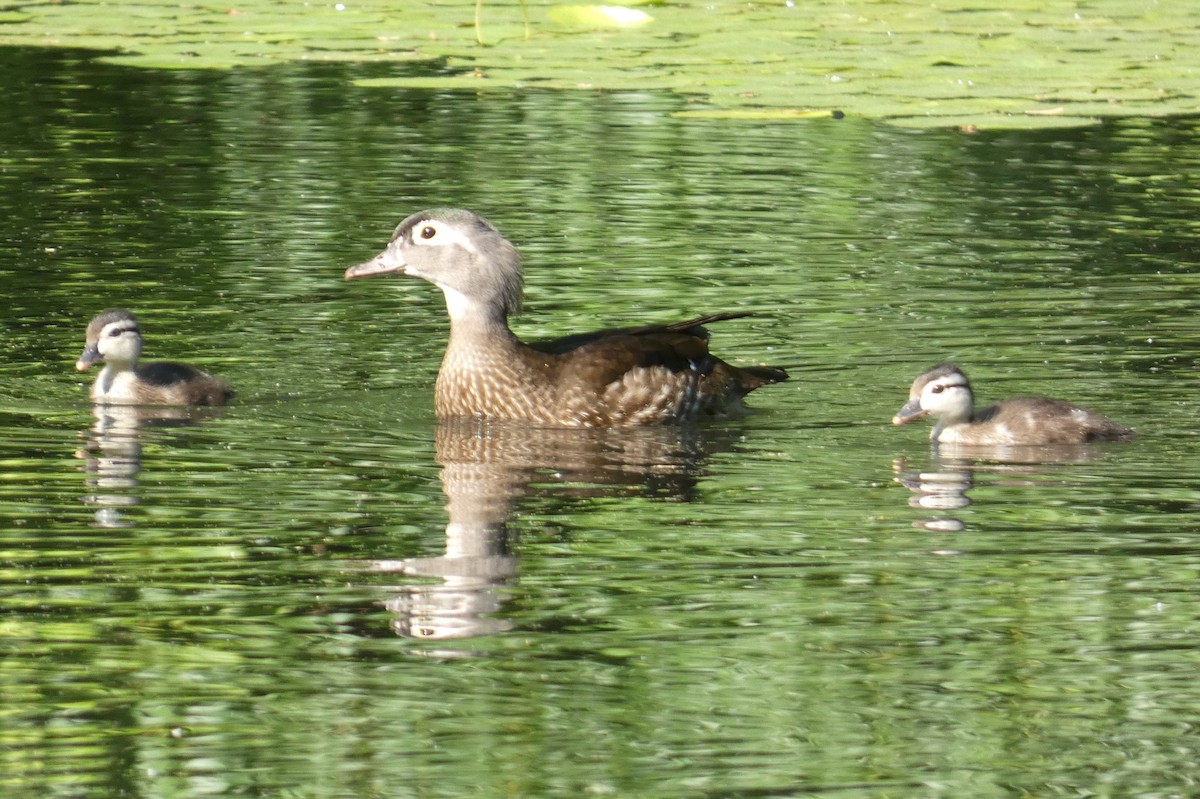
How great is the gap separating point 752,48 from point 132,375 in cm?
975

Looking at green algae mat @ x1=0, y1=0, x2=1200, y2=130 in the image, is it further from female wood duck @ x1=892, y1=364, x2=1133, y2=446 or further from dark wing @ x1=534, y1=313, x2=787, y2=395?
female wood duck @ x1=892, y1=364, x2=1133, y2=446

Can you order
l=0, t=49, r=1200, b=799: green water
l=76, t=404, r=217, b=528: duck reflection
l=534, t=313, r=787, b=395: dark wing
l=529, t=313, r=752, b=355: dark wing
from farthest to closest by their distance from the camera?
l=529, t=313, r=752, b=355: dark wing < l=534, t=313, r=787, b=395: dark wing < l=76, t=404, r=217, b=528: duck reflection < l=0, t=49, r=1200, b=799: green water

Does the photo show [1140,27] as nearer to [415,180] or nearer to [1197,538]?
[415,180]

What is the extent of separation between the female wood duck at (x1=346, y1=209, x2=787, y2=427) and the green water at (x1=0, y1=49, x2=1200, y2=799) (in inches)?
8.5

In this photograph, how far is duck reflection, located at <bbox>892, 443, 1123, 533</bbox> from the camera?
8.19 metres

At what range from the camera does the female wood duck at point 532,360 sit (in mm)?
9734

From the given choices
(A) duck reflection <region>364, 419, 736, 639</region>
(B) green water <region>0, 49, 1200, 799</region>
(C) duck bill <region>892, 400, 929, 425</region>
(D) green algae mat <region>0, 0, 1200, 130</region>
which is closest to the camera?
(B) green water <region>0, 49, 1200, 799</region>

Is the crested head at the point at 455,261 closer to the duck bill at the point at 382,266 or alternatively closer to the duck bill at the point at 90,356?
the duck bill at the point at 382,266

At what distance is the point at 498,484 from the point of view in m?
8.40

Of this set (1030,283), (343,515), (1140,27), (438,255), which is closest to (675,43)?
(1140,27)

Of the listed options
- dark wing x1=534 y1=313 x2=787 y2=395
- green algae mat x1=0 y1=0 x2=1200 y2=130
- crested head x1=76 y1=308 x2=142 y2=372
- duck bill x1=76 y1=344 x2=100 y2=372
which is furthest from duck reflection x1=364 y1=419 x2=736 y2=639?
green algae mat x1=0 y1=0 x2=1200 y2=130

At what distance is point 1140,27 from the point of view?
1997 centimetres

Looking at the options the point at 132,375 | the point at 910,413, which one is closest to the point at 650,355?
the point at 910,413

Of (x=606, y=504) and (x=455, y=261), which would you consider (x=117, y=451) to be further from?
(x=606, y=504)
